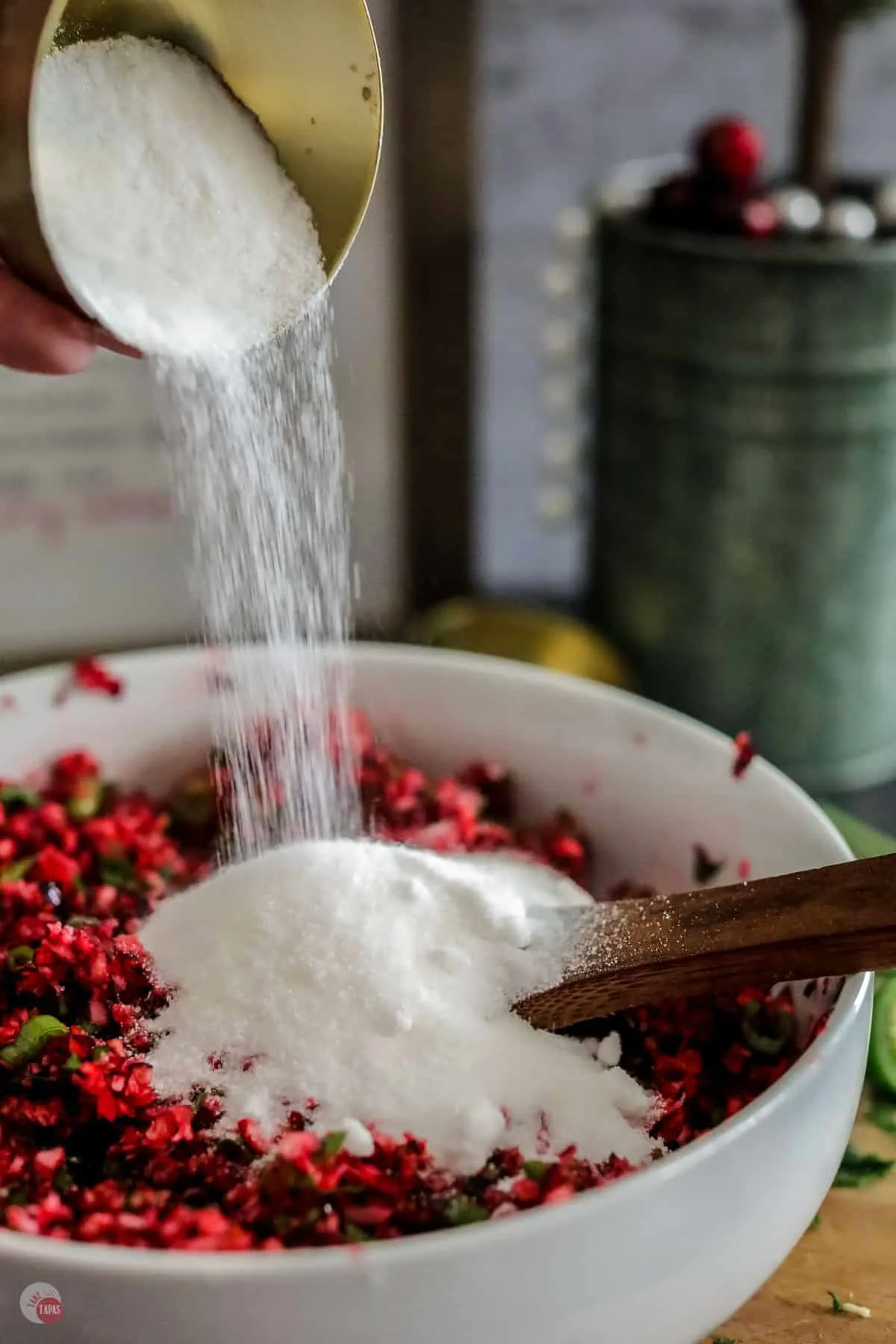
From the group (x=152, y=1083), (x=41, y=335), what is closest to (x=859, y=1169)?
(x=152, y=1083)

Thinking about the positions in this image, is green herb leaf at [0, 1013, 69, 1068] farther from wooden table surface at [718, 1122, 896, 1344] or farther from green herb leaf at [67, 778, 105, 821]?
wooden table surface at [718, 1122, 896, 1344]

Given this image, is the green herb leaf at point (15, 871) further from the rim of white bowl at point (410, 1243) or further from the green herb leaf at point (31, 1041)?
the rim of white bowl at point (410, 1243)

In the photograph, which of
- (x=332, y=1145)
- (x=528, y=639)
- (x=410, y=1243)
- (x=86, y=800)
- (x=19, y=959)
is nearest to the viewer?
(x=410, y=1243)

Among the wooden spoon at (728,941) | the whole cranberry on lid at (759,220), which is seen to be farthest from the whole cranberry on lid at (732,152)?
the wooden spoon at (728,941)

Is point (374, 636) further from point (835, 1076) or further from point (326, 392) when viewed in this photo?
point (835, 1076)

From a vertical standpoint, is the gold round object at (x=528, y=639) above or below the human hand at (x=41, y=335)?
below

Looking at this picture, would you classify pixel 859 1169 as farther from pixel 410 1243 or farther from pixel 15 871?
pixel 15 871
